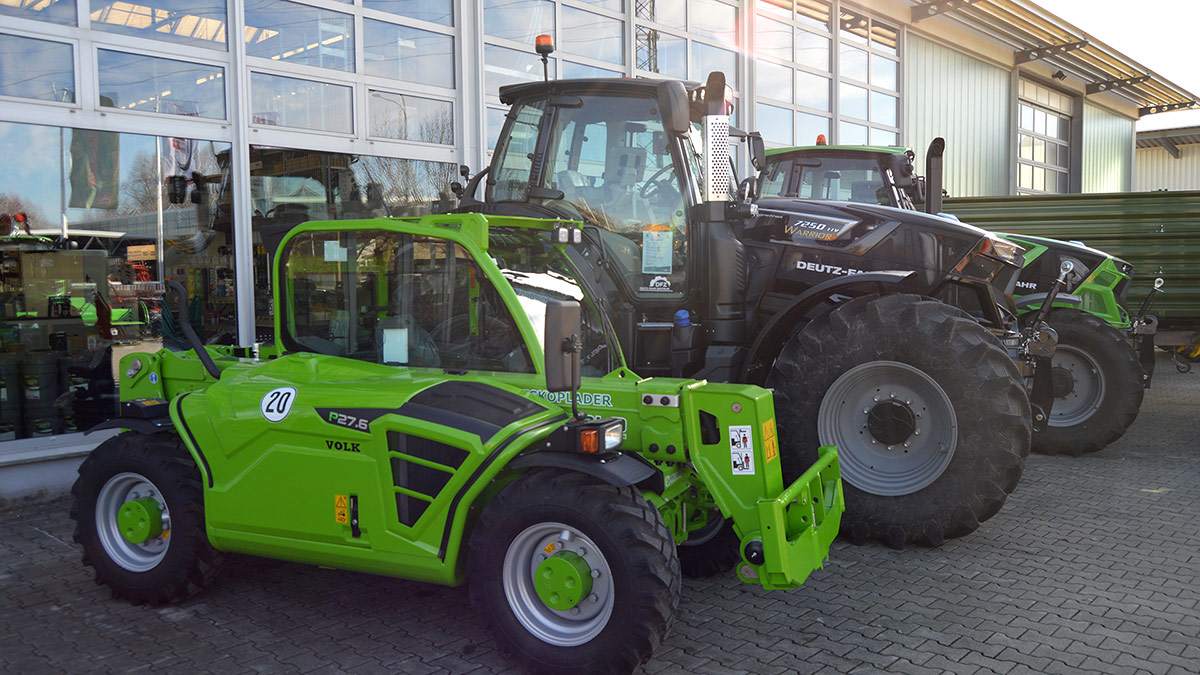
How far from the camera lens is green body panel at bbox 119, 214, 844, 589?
3.76 metres

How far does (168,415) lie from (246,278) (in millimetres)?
3218

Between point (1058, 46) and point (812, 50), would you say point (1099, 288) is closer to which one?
point (812, 50)

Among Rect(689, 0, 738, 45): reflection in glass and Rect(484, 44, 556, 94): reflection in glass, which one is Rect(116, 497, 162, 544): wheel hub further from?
Rect(689, 0, 738, 45): reflection in glass

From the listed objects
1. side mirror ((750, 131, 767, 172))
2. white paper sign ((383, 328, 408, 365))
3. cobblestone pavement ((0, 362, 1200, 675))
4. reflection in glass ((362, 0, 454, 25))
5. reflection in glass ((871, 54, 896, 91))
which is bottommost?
cobblestone pavement ((0, 362, 1200, 675))

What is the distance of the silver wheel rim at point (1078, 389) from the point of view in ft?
26.2

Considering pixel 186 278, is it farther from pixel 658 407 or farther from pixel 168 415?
pixel 658 407

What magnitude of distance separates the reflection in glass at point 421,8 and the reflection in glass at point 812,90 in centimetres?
663

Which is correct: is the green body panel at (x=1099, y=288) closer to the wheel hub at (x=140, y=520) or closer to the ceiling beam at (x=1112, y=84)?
the wheel hub at (x=140, y=520)

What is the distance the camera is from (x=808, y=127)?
14.4 m

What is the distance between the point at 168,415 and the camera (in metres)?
4.69

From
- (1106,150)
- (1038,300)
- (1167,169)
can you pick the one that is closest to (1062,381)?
(1038,300)

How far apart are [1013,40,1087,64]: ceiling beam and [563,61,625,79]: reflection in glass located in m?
13.3

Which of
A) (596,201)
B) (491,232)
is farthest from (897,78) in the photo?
(491,232)

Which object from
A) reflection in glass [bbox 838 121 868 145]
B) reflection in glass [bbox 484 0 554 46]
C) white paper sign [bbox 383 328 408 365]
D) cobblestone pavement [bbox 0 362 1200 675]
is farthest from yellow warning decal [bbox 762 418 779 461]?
reflection in glass [bbox 838 121 868 145]
